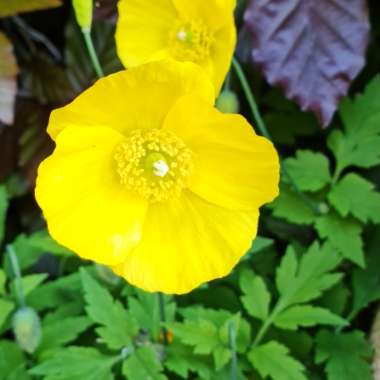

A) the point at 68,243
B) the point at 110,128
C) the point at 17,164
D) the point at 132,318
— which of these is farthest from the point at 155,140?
the point at 17,164

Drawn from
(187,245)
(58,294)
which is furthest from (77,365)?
(187,245)

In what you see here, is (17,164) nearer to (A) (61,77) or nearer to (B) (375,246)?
(A) (61,77)

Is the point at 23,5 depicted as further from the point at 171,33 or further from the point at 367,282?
the point at 367,282

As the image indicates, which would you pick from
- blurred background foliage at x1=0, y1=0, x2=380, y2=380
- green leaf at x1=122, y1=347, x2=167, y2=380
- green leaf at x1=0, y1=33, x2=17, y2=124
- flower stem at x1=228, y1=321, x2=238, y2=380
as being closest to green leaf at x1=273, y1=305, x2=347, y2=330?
blurred background foliage at x1=0, y1=0, x2=380, y2=380

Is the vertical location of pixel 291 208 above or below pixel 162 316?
above

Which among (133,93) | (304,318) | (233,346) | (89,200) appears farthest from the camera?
(304,318)
